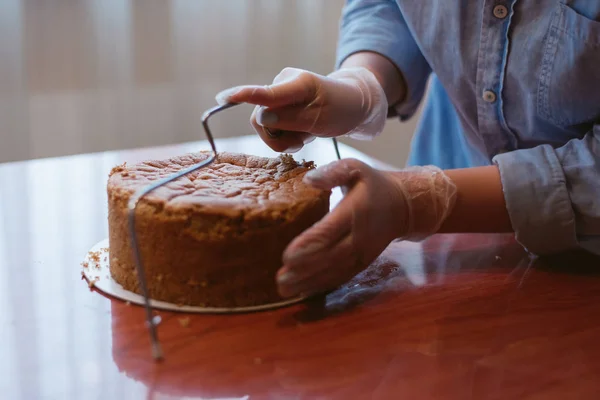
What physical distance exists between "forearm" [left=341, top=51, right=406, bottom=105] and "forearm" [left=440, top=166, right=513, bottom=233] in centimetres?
38

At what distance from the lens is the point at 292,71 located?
1152mm

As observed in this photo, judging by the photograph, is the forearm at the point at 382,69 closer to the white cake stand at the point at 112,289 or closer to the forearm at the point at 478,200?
the forearm at the point at 478,200

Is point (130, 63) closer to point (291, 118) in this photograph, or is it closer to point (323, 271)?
point (291, 118)

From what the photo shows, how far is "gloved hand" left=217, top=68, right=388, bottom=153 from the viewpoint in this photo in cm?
104

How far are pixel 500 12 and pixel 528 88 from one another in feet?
0.43

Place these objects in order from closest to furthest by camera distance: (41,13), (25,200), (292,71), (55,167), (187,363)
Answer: (187,363) → (292,71) → (25,200) → (55,167) → (41,13)

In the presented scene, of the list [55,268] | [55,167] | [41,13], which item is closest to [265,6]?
[41,13]

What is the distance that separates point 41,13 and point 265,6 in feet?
2.54

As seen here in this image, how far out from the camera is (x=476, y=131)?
1.30 m

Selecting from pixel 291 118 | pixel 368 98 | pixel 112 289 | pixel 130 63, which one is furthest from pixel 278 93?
pixel 130 63

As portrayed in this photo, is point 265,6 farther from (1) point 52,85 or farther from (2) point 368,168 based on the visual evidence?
(2) point 368,168

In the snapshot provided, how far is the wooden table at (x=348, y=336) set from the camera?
745 mm

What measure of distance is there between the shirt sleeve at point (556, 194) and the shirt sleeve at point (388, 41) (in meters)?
0.42

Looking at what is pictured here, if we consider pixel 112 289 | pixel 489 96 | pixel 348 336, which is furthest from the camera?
pixel 489 96
